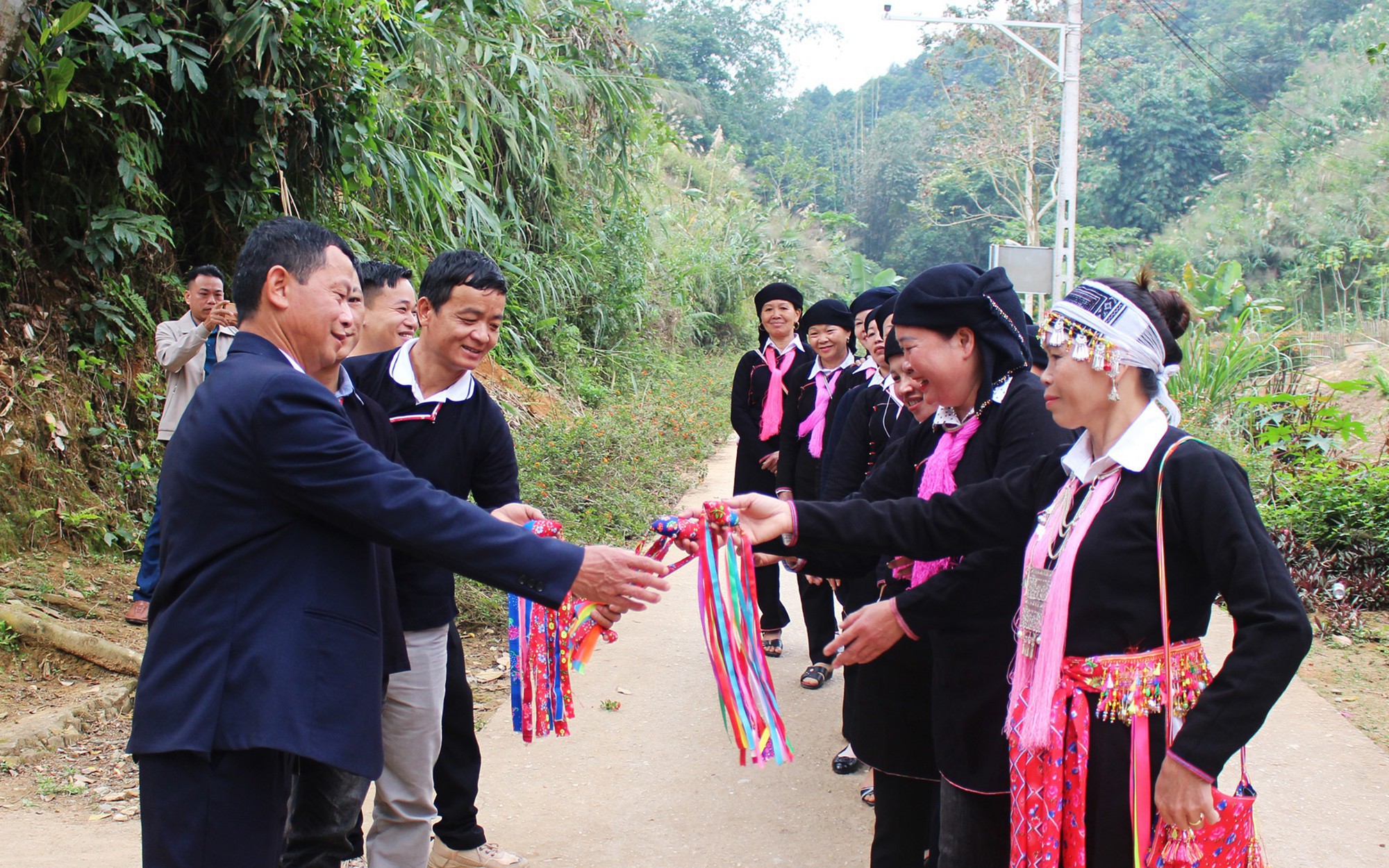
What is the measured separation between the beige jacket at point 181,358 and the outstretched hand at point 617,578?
388 centimetres

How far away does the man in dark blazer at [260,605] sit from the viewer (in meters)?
2.03

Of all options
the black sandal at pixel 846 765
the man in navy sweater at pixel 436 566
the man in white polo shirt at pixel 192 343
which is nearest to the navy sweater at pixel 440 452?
the man in navy sweater at pixel 436 566

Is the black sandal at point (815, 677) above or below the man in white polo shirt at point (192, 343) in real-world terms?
below

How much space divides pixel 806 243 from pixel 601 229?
805 inches

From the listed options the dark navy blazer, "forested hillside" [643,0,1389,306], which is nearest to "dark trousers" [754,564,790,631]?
the dark navy blazer

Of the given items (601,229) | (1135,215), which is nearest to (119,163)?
(601,229)

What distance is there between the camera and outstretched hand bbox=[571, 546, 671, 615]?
2.38m

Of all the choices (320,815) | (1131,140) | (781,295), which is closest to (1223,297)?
(781,295)

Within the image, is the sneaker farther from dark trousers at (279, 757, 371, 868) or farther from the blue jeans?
the blue jeans

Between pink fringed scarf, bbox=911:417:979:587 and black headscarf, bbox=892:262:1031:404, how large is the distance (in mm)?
179

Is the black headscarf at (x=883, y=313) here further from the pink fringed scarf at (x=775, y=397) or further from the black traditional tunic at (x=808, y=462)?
the pink fringed scarf at (x=775, y=397)

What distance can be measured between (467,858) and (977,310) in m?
2.42

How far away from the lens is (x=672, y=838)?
400 cm

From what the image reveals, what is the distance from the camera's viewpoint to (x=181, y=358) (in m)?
5.55
